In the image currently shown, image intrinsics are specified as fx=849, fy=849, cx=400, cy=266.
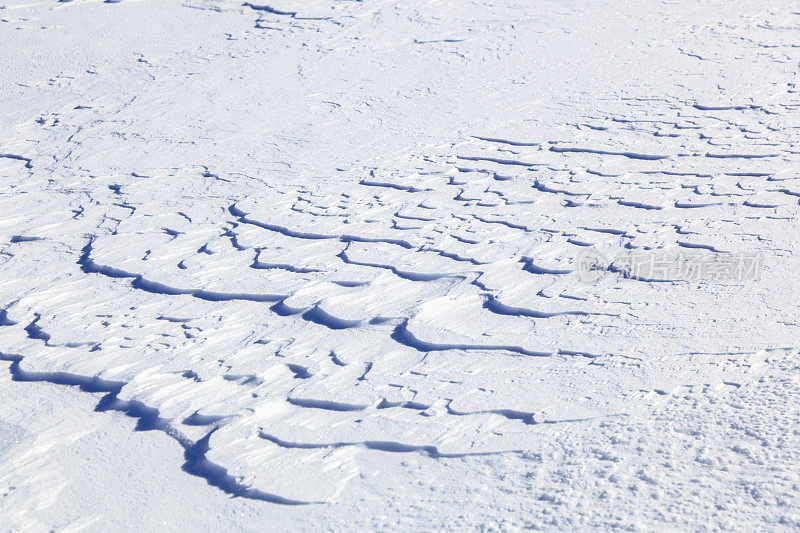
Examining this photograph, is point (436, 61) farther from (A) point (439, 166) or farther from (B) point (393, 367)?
(B) point (393, 367)

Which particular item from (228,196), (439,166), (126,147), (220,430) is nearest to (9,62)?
(126,147)

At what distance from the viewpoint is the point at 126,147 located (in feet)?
10.9

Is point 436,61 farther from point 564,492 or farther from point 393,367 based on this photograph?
point 564,492

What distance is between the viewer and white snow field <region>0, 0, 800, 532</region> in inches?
62.5

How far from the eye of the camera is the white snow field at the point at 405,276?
1.59 m

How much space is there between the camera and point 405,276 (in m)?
2.35

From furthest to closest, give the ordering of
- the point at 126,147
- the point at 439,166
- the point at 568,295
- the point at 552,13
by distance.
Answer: the point at 552,13
the point at 126,147
the point at 439,166
the point at 568,295

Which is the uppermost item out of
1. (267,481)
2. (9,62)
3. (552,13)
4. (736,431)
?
(552,13)

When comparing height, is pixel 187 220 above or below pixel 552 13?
below

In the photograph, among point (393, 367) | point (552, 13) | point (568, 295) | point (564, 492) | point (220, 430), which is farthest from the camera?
point (552, 13)

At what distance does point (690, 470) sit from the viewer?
5.06ft

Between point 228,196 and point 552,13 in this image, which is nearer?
point 228,196

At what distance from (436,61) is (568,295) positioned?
2.00 meters

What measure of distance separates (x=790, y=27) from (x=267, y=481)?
138 inches
